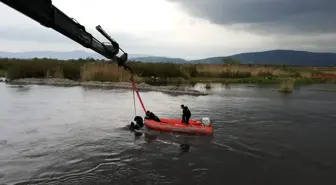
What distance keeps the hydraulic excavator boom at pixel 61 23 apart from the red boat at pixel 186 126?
820 cm

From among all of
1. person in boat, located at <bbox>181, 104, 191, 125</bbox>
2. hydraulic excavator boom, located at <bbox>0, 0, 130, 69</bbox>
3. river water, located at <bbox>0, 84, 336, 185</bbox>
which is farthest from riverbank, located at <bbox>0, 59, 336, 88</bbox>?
hydraulic excavator boom, located at <bbox>0, 0, 130, 69</bbox>

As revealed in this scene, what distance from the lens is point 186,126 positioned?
20438 mm

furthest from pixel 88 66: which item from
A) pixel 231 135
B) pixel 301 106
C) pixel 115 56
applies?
pixel 115 56

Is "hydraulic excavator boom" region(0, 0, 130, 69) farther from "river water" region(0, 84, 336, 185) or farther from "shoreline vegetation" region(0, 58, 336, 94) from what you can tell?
"shoreline vegetation" region(0, 58, 336, 94)

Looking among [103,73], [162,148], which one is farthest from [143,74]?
[162,148]

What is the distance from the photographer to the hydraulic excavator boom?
8008 millimetres

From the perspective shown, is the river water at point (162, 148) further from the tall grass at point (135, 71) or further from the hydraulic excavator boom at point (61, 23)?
the tall grass at point (135, 71)

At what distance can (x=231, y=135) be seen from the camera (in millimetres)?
20516

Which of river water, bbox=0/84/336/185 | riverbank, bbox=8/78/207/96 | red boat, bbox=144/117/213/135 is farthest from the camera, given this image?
riverbank, bbox=8/78/207/96

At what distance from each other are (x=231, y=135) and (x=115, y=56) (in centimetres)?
993

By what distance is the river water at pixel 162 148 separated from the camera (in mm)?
13180

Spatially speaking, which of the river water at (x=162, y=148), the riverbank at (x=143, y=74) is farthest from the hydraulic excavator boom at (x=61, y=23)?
the riverbank at (x=143, y=74)

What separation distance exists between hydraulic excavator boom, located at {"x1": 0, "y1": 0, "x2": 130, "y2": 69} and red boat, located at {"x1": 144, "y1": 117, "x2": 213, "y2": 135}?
8.20 meters

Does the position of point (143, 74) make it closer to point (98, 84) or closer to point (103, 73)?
point (103, 73)
